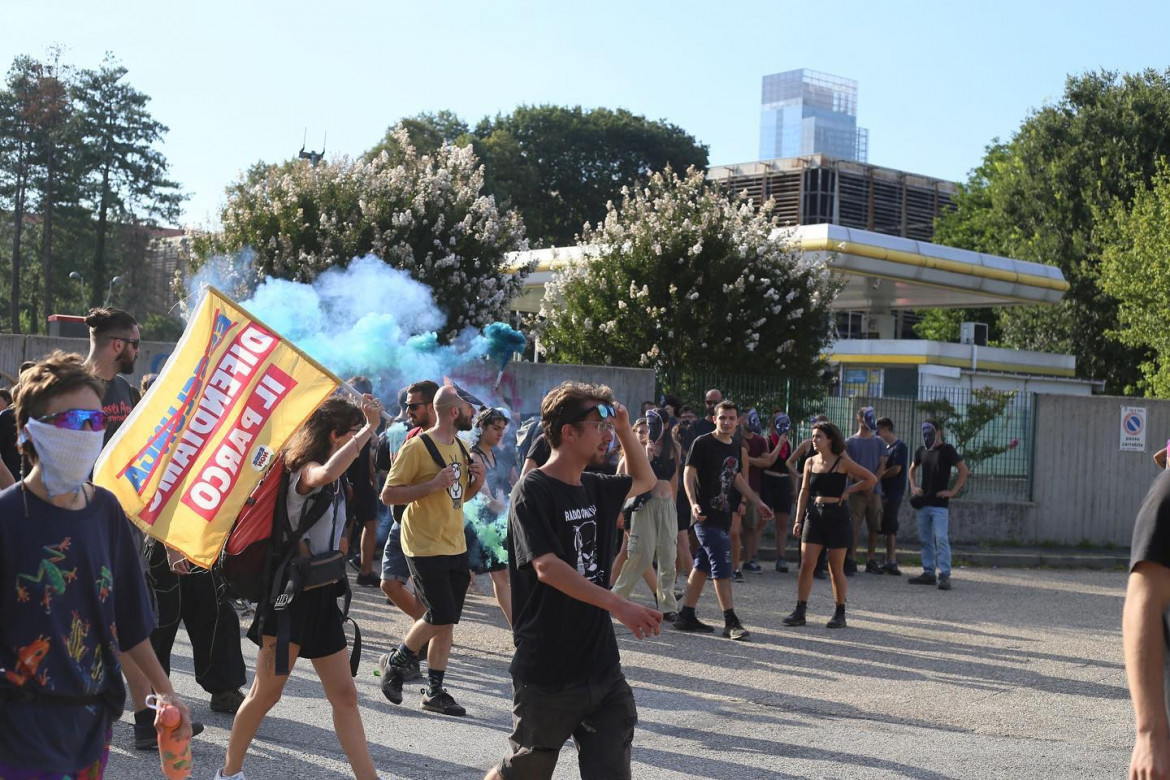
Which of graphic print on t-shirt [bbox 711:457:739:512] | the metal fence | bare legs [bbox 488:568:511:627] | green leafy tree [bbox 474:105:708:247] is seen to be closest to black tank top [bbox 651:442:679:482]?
graphic print on t-shirt [bbox 711:457:739:512]

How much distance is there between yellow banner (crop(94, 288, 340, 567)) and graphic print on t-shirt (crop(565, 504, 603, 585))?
1.49 m

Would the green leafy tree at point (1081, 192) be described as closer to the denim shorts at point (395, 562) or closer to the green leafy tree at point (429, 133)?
the green leafy tree at point (429, 133)

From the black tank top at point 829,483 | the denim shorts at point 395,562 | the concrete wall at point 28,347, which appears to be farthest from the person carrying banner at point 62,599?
the concrete wall at point 28,347

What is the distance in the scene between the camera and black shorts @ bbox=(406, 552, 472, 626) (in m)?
7.01

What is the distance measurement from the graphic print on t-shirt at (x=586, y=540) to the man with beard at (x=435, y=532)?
2587 millimetres

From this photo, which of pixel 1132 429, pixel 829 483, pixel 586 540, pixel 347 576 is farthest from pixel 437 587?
pixel 1132 429

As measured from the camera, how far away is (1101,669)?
30.7ft

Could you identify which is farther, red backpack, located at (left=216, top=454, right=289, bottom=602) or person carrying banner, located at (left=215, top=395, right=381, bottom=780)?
red backpack, located at (left=216, top=454, right=289, bottom=602)

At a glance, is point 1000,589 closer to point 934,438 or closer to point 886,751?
point 934,438

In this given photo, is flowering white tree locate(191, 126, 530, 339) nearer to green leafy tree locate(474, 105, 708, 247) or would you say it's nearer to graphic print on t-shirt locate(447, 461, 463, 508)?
graphic print on t-shirt locate(447, 461, 463, 508)

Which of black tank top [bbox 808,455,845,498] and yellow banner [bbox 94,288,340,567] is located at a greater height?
yellow banner [bbox 94,288,340,567]

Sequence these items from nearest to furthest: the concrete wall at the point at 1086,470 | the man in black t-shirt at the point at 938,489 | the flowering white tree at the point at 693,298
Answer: the man in black t-shirt at the point at 938,489
the flowering white tree at the point at 693,298
the concrete wall at the point at 1086,470

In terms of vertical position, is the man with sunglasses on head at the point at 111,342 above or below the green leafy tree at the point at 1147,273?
below

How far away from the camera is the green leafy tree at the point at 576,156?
55.2m
